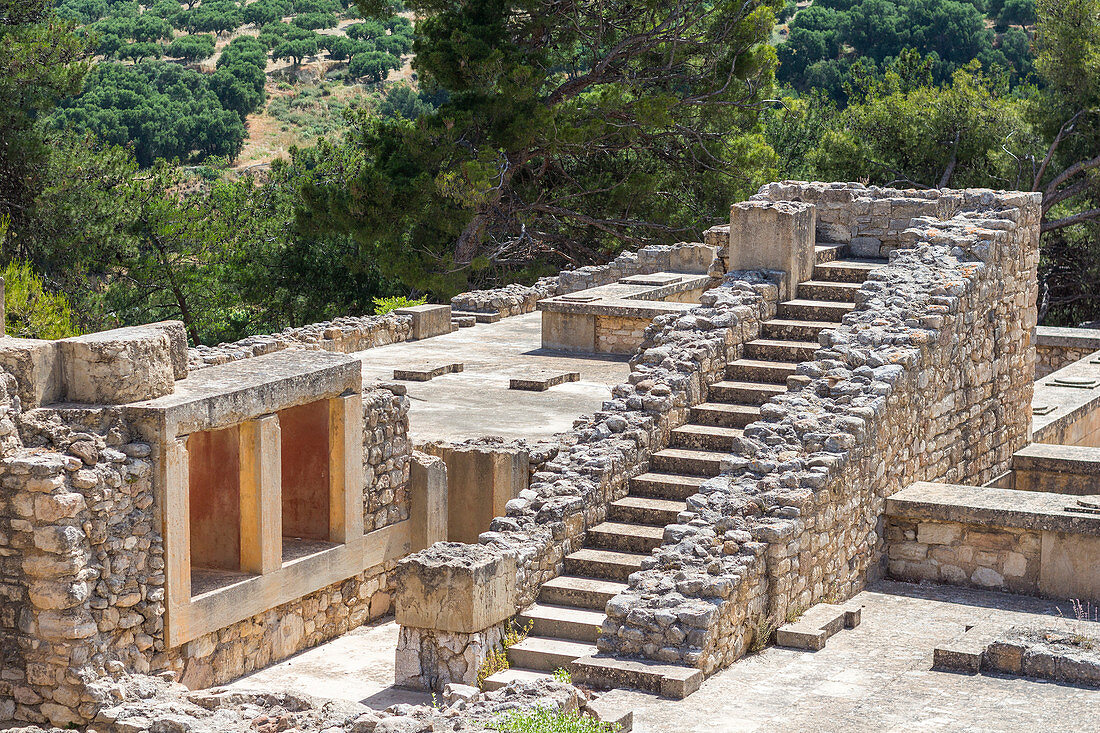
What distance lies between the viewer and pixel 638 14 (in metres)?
29.9

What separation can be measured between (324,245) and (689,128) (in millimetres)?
8413

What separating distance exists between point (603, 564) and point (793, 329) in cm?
362

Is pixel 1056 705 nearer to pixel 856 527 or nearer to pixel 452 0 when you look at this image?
pixel 856 527

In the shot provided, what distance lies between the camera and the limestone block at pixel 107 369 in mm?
9797

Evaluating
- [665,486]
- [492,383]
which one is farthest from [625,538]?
[492,383]

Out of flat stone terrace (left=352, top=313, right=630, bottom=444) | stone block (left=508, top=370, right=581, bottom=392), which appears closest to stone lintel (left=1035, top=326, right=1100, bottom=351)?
flat stone terrace (left=352, top=313, right=630, bottom=444)

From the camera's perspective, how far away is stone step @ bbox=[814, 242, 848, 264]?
14695 millimetres

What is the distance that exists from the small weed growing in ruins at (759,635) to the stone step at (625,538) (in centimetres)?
120

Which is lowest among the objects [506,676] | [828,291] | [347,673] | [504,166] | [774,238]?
[347,673]

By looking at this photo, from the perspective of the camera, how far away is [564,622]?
1053 centimetres

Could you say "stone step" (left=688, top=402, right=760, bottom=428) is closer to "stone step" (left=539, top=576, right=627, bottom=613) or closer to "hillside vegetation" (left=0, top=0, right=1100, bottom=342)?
"stone step" (left=539, top=576, right=627, bottom=613)

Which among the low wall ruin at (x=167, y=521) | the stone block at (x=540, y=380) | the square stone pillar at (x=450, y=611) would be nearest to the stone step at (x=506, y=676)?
the square stone pillar at (x=450, y=611)

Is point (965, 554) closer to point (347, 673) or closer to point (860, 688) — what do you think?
point (860, 688)

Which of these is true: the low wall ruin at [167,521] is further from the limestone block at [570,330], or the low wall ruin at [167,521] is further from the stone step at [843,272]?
the limestone block at [570,330]
